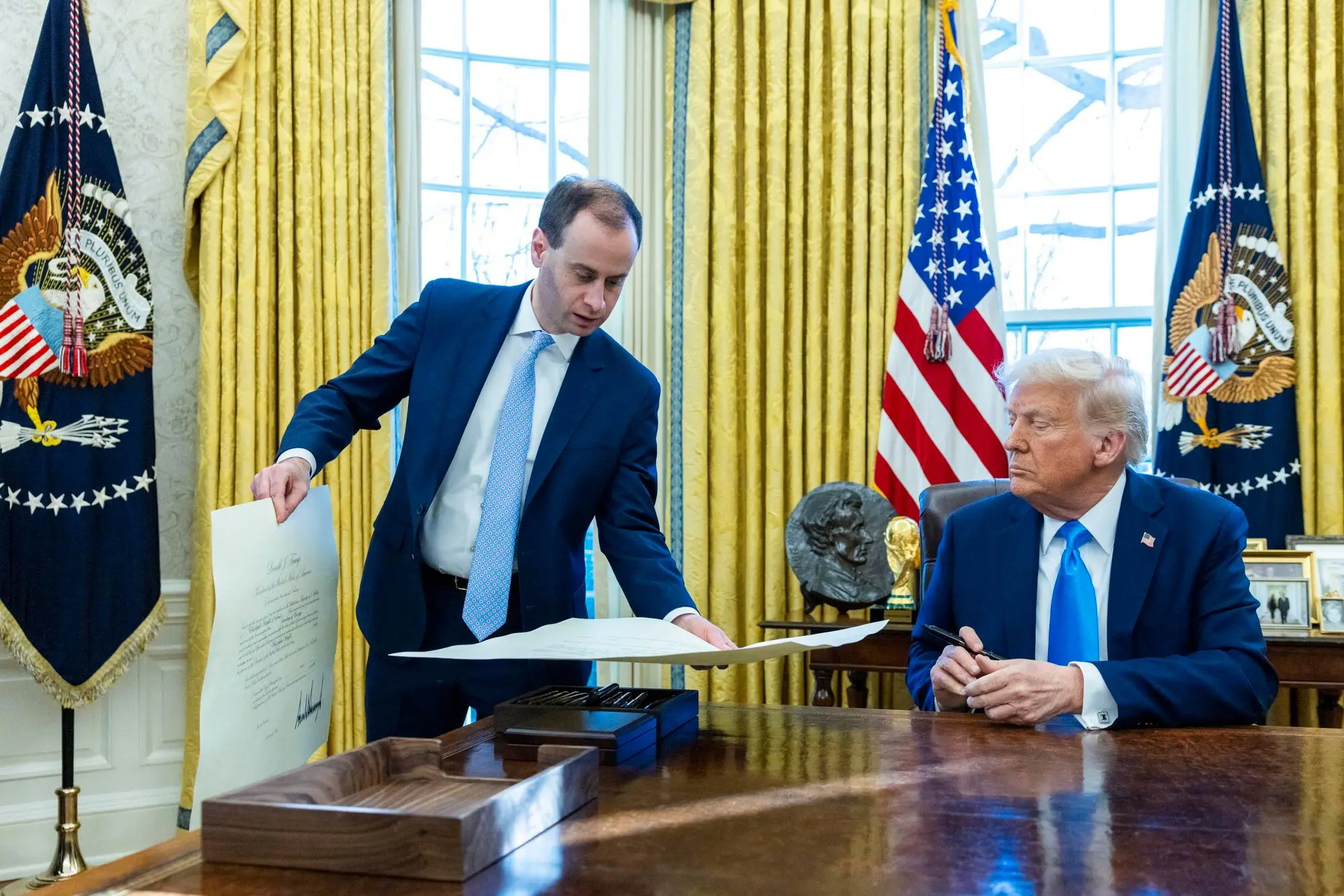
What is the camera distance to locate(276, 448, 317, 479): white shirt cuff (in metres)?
1.85

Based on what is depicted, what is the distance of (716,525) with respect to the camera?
4062mm

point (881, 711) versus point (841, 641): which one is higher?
point (841, 641)

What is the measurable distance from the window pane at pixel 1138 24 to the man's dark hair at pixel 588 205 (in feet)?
9.56

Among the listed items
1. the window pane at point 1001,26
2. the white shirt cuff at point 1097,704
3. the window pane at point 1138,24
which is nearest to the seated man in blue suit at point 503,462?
the white shirt cuff at point 1097,704

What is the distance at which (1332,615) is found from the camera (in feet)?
10.7

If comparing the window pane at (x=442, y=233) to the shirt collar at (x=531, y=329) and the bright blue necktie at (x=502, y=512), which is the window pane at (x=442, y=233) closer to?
the shirt collar at (x=531, y=329)

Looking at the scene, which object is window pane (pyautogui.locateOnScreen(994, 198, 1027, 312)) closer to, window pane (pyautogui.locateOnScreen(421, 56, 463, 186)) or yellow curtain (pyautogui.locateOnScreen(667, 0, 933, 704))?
yellow curtain (pyautogui.locateOnScreen(667, 0, 933, 704))

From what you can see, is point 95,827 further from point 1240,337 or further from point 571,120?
point 1240,337

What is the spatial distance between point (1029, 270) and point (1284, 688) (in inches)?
65.9

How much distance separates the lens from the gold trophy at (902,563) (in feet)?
11.7

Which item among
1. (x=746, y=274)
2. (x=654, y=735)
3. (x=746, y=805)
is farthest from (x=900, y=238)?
(x=746, y=805)

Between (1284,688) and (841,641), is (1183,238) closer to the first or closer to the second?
(1284,688)

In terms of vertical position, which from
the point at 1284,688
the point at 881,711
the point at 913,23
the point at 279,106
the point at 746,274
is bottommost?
the point at 1284,688

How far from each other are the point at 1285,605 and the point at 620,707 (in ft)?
8.23
